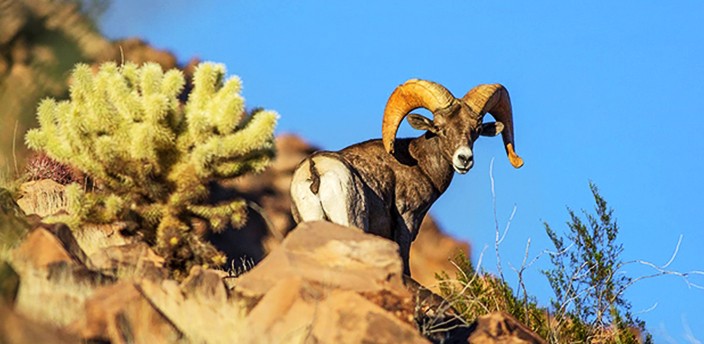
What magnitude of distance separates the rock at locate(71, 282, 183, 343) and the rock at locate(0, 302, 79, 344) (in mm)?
458

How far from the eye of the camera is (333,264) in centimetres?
971

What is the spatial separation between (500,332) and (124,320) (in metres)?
3.08

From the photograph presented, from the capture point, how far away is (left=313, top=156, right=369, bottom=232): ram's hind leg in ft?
45.5

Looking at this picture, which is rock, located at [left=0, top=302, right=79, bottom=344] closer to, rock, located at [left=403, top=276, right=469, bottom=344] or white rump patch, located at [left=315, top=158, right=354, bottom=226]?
rock, located at [left=403, top=276, right=469, bottom=344]

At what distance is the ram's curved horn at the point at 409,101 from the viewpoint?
48.6ft

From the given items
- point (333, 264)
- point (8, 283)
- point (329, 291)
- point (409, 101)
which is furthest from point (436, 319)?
point (409, 101)

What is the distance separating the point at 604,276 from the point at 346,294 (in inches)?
220

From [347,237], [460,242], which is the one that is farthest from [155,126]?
[460,242]

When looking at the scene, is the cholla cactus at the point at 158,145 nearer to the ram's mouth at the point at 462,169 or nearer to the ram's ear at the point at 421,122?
the ram's mouth at the point at 462,169

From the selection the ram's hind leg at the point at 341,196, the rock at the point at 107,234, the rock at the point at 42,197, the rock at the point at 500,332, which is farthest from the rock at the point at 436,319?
the rock at the point at 42,197

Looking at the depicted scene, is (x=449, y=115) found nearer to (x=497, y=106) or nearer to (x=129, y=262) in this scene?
(x=497, y=106)

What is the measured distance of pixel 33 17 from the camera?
453 inches

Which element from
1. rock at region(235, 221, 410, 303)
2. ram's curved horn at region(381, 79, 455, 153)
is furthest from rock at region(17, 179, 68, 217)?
rock at region(235, 221, 410, 303)

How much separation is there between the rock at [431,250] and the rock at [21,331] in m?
17.7
